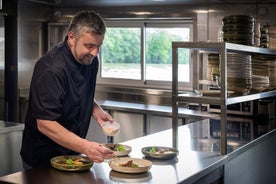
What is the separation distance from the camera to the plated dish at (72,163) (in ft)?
5.56

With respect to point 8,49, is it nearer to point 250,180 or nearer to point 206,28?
point 206,28

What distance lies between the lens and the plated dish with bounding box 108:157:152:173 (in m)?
1.67

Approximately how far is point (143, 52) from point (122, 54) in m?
0.33

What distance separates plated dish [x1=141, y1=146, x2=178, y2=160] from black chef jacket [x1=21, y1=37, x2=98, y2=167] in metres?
0.35

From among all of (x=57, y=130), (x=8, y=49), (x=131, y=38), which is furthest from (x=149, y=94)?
(x=57, y=130)

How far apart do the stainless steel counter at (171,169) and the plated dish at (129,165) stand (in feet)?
0.07

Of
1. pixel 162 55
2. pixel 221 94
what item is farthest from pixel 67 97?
pixel 162 55

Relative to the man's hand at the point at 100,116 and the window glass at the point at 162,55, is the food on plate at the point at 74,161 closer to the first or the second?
the man's hand at the point at 100,116

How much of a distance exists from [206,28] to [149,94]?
96cm

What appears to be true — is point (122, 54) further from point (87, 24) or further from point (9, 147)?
point (87, 24)

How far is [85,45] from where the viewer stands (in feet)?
6.11

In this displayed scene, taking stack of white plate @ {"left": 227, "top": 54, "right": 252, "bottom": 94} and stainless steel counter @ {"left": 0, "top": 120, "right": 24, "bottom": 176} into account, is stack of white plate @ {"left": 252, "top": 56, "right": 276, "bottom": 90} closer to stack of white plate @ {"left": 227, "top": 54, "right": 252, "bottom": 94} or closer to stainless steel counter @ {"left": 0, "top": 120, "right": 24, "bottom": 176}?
stack of white plate @ {"left": 227, "top": 54, "right": 252, "bottom": 94}

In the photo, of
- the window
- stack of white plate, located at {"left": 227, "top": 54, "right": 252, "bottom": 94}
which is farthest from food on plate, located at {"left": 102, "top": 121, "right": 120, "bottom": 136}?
the window

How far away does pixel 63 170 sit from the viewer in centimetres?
171
